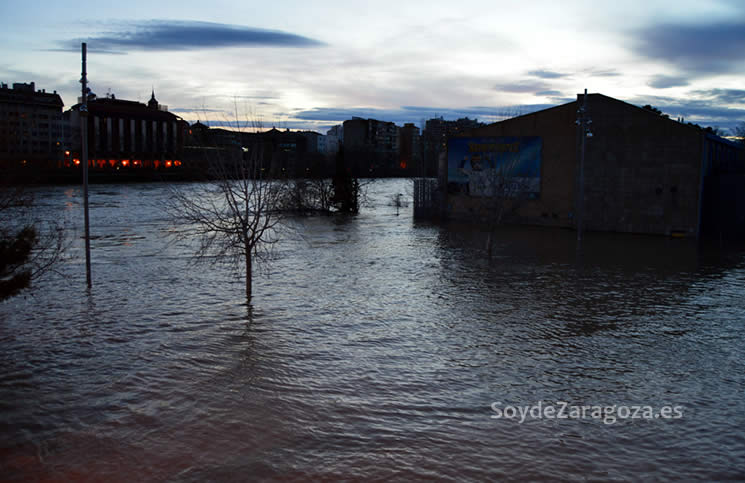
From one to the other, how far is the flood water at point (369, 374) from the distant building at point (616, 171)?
1023 centimetres

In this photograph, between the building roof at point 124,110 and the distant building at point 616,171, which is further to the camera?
the building roof at point 124,110

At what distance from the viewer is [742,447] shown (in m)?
6.71

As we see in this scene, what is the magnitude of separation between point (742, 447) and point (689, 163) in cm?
2390

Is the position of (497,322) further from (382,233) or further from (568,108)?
(568,108)

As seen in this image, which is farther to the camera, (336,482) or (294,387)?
(294,387)

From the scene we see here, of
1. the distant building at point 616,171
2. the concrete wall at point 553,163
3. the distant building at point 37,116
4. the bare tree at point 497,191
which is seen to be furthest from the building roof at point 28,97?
the concrete wall at point 553,163

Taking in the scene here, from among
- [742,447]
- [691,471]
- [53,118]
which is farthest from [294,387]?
[53,118]

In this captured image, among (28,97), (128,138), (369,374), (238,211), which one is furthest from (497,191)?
→ (28,97)

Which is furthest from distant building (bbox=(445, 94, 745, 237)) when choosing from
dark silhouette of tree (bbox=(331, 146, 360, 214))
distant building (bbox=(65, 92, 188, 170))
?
distant building (bbox=(65, 92, 188, 170))

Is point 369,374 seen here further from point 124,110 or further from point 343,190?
point 124,110

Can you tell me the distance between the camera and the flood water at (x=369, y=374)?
6.39 metres

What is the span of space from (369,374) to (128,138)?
124296 millimetres

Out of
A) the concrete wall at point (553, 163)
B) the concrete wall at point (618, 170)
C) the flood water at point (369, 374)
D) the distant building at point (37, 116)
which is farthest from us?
the distant building at point (37, 116)

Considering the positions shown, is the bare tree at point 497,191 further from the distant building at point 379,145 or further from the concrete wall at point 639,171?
the distant building at point 379,145
